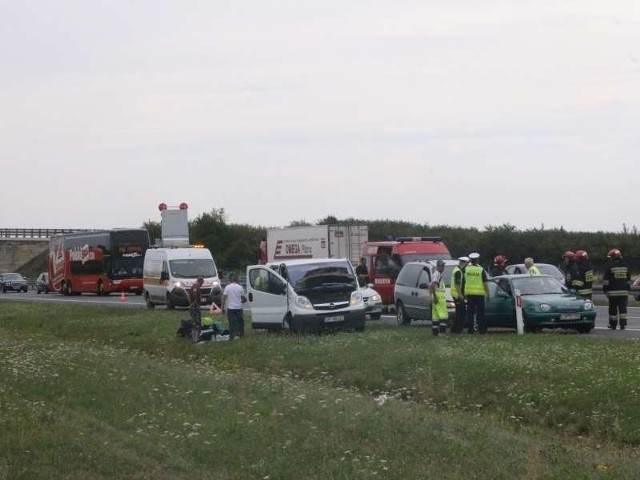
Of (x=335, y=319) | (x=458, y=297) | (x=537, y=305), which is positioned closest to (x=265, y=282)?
(x=335, y=319)

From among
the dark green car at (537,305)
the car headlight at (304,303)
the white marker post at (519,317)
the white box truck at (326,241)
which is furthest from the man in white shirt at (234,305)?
the white box truck at (326,241)

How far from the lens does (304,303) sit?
27.2 metres

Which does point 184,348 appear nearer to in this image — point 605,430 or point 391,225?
point 605,430

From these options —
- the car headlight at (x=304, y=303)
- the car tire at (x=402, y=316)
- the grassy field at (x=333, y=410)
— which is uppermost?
the car headlight at (x=304, y=303)

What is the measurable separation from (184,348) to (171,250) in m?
16.8

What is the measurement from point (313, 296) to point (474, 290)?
164 inches

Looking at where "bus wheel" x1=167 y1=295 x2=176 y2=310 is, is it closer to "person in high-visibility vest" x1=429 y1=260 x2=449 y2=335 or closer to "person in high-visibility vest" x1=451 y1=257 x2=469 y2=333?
"person in high-visibility vest" x1=451 y1=257 x2=469 y2=333

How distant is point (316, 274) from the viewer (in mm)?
27609

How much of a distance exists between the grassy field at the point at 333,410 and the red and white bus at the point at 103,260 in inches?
1346

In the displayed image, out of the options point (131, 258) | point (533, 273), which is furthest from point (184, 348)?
point (131, 258)

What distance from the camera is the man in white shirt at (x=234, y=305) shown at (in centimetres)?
2712

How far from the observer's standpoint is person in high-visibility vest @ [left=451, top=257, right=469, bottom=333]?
25469mm

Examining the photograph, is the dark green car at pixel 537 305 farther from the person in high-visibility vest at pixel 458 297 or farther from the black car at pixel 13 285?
the black car at pixel 13 285

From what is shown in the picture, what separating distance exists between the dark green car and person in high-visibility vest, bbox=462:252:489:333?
85cm
